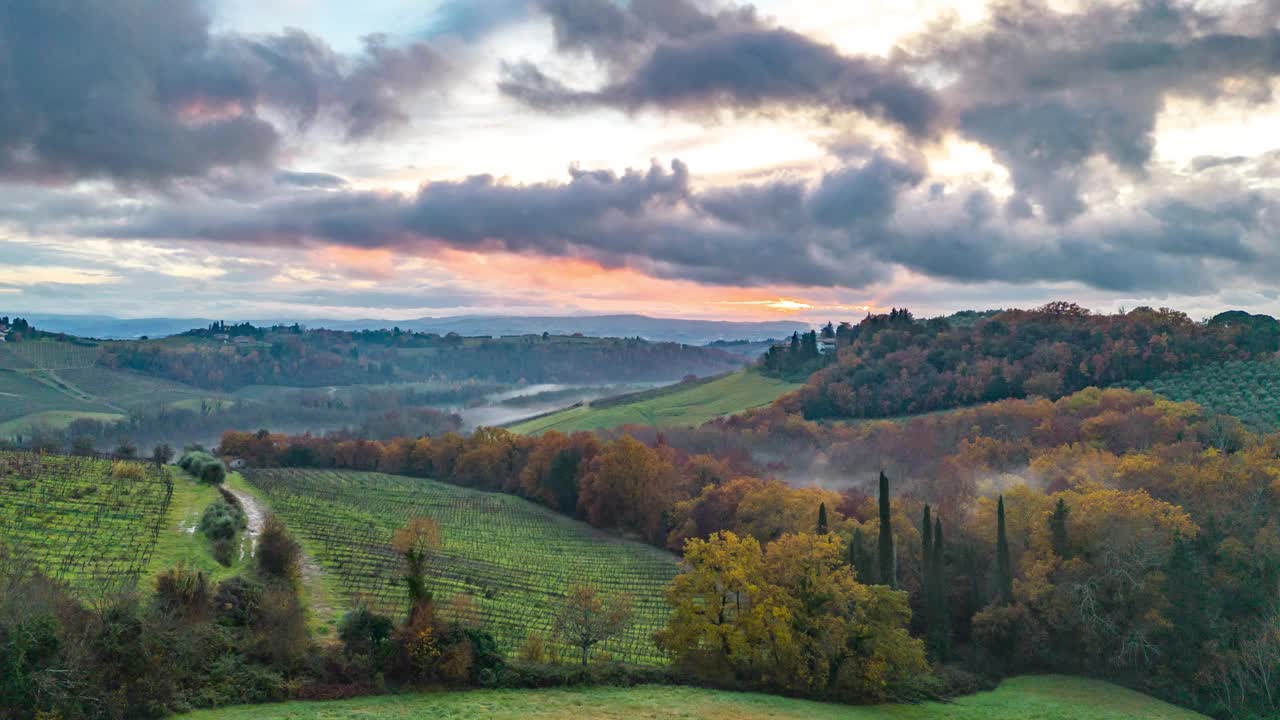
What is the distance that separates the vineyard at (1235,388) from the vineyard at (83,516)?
441 ft

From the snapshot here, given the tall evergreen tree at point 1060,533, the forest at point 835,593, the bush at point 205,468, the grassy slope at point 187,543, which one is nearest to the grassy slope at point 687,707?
the forest at point 835,593

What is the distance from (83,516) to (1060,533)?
271 ft

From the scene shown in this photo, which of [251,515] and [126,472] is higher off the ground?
[126,472]

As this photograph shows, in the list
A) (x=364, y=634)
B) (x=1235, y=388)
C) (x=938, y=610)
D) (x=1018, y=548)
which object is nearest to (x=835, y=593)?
(x=938, y=610)

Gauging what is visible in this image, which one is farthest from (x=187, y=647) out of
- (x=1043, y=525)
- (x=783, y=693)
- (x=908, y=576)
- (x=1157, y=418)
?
(x=1157, y=418)

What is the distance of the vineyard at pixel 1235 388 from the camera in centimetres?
11568

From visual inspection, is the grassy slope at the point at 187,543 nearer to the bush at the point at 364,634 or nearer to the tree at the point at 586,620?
the bush at the point at 364,634

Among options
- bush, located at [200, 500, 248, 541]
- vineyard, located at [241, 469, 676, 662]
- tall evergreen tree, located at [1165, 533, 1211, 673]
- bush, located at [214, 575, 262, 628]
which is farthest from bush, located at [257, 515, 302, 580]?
tall evergreen tree, located at [1165, 533, 1211, 673]

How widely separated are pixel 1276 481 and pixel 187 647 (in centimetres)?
8881

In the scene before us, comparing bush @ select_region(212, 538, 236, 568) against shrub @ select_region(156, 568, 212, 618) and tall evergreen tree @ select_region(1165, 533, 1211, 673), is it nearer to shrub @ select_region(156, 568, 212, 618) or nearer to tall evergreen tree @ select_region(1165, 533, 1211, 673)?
shrub @ select_region(156, 568, 212, 618)

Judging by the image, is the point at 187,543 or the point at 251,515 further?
the point at 251,515

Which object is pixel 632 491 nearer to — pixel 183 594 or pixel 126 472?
pixel 126 472

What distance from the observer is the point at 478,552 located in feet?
279

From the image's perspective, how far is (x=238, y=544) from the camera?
64.7 m
